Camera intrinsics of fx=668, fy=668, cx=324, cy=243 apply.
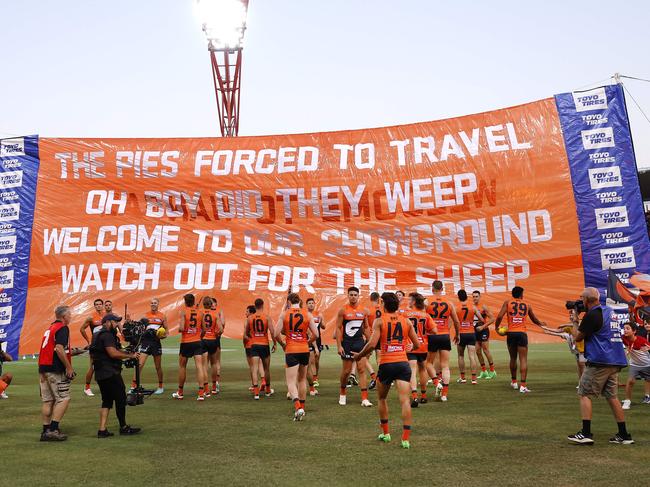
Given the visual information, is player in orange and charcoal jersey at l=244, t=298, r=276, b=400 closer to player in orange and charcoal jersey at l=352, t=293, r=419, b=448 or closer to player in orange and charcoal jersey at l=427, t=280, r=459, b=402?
player in orange and charcoal jersey at l=427, t=280, r=459, b=402

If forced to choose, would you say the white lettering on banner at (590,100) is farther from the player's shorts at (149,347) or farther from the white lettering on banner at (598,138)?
the player's shorts at (149,347)

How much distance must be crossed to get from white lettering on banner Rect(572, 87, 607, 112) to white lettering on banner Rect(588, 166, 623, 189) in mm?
1655

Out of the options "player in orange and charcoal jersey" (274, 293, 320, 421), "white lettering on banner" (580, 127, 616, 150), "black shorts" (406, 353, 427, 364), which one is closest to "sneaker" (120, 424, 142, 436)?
"player in orange and charcoal jersey" (274, 293, 320, 421)

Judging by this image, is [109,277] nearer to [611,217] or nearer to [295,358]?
[295,358]

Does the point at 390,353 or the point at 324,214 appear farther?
the point at 324,214

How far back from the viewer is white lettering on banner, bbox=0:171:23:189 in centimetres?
1917

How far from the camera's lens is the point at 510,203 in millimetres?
17859

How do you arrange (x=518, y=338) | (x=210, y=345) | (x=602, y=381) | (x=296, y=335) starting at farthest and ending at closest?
1. (x=210, y=345)
2. (x=518, y=338)
3. (x=296, y=335)
4. (x=602, y=381)

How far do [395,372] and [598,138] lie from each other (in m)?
10.7

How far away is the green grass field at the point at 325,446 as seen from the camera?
7.77 metres

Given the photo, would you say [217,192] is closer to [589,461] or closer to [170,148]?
[170,148]

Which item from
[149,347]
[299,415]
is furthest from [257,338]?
[299,415]

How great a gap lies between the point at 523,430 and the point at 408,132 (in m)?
10.7

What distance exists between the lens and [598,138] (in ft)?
56.7
